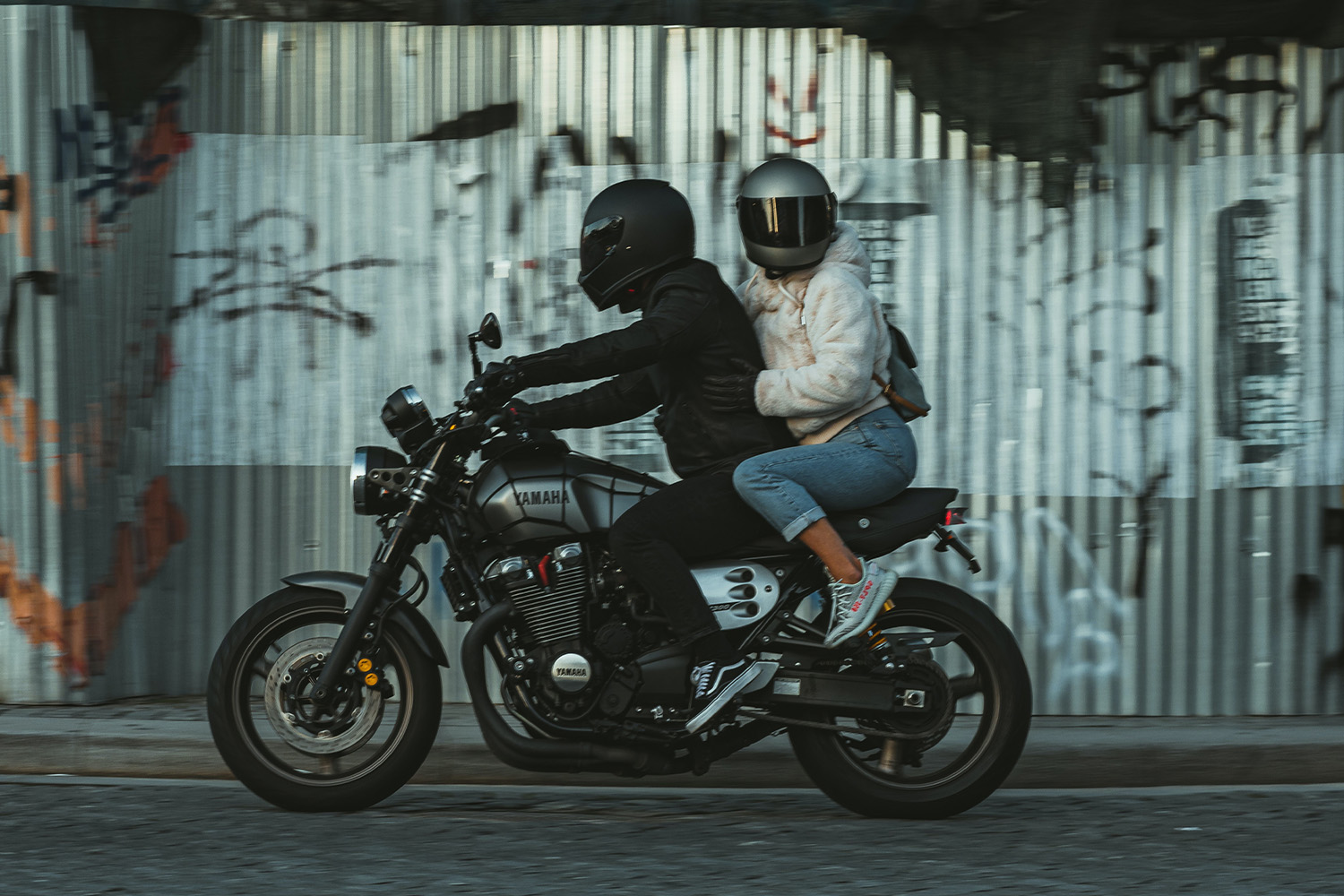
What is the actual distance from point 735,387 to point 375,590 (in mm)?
1309

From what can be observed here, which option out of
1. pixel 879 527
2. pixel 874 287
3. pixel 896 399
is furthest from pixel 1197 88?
pixel 879 527

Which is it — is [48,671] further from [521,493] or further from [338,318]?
[521,493]

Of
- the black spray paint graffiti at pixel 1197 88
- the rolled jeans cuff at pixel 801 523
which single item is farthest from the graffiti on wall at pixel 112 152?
the black spray paint graffiti at pixel 1197 88

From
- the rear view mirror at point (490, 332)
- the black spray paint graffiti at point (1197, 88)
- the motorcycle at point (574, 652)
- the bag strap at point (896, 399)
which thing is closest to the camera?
the rear view mirror at point (490, 332)

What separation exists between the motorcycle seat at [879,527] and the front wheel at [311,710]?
3.66ft

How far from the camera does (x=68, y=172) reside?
629cm

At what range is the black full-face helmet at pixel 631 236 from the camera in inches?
193

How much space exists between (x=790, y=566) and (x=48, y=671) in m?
3.35

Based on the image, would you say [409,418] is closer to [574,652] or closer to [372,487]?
[372,487]

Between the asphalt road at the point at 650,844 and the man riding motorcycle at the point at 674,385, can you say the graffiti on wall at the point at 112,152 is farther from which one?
the man riding motorcycle at the point at 674,385

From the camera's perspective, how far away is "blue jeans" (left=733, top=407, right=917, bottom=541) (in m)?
4.75

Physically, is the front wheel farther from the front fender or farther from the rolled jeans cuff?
the rolled jeans cuff

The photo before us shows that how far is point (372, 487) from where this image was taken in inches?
192

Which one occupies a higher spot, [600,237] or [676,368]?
[600,237]
